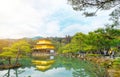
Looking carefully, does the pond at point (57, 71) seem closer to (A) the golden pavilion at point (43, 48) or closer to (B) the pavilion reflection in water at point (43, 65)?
(B) the pavilion reflection in water at point (43, 65)

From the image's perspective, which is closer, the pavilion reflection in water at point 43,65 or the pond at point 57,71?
the pond at point 57,71

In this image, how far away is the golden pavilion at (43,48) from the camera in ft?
201

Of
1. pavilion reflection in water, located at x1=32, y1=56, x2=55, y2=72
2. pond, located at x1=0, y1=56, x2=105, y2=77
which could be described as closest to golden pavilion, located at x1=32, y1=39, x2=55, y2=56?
pavilion reflection in water, located at x1=32, y1=56, x2=55, y2=72

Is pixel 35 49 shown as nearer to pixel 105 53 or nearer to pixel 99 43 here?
pixel 105 53

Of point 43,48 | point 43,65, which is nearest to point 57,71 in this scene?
point 43,65

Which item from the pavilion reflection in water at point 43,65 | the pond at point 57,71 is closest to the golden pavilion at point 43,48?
the pavilion reflection in water at point 43,65

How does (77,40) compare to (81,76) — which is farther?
(77,40)

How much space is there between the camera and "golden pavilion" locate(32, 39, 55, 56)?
6112 cm

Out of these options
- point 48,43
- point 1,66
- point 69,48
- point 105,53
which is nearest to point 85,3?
point 1,66

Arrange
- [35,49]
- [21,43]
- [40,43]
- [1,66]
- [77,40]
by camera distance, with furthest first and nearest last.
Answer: [40,43] → [35,49] → [77,40] → [21,43] → [1,66]

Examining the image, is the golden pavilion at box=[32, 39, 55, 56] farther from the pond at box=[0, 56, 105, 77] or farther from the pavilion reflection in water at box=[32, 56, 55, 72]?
the pond at box=[0, 56, 105, 77]

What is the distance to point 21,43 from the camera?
24719 millimetres

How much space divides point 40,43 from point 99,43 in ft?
136

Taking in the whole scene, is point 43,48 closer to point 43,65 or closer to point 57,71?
point 43,65
